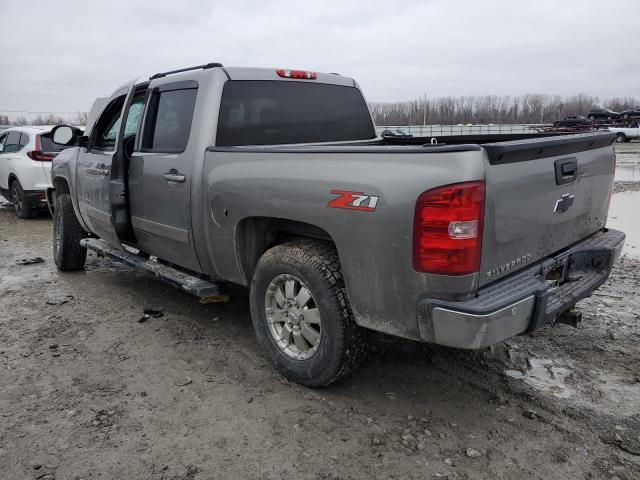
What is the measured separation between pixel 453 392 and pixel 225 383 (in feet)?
4.81

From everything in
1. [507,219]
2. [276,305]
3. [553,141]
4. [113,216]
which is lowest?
[276,305]

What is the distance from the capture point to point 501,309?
2.51 m

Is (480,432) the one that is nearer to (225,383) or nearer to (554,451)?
(554,451)

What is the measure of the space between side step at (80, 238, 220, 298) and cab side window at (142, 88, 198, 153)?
3.17 feet

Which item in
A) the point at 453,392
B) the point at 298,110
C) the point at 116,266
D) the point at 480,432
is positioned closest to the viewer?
the point at 480,432

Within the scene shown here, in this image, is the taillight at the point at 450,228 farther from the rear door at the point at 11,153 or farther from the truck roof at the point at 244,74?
the rear door at the point at 11,153

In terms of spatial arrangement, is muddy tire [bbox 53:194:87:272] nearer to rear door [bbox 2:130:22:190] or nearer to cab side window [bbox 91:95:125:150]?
cab side window [bbox 91:95:125:150]

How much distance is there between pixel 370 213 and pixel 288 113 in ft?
6.17

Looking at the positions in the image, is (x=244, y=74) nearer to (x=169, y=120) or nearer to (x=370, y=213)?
(x=169, y=120)

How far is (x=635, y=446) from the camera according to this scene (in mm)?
2732

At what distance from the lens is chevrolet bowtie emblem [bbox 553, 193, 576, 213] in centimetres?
304

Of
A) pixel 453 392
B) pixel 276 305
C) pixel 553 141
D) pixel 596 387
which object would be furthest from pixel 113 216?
pixel 596 387

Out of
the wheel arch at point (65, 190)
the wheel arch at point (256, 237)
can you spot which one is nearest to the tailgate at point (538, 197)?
the wheel arch at point (256, 237)

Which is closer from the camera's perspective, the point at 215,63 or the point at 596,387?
the point at 596,387
